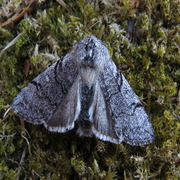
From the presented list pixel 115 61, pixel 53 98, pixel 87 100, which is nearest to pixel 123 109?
pixel 87 100

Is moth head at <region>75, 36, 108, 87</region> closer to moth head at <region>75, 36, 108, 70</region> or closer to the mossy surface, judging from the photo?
moth head at <region>75, 36, 108, 70</region>

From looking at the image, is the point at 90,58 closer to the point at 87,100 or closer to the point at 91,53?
the point at 91,53

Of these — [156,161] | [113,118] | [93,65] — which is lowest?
[156,161]

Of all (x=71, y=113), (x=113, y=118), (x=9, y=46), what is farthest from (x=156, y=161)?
(x=9, y=46)

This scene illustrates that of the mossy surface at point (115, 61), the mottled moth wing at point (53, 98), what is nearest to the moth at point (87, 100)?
the mottled moth wing at point (53, 98)

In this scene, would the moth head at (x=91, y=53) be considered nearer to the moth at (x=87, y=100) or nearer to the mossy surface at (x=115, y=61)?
the moth at (x=87, y=100)

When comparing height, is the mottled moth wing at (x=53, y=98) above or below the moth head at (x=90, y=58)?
below

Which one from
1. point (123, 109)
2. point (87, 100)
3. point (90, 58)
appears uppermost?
point (90, 58)

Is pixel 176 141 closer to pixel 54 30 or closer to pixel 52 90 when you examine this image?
pixel 52 90
